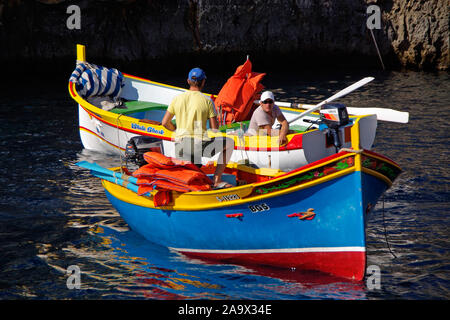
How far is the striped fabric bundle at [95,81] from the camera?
1416cm

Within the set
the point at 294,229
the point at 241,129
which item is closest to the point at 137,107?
the point at 241,129

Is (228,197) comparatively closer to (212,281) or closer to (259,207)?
(259,207)

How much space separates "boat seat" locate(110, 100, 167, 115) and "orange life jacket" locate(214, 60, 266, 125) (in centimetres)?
259

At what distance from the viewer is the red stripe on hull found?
23.7 feet

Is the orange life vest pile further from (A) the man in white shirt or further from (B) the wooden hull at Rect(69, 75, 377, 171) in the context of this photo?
(A) the man in white shirt

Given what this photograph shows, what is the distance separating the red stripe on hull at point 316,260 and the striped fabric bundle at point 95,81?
7.64 m

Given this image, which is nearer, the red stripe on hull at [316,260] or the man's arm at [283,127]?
the red stripe on hull at [316,260]

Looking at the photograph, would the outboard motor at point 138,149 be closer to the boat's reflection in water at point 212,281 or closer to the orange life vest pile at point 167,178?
the orange life vest pile at point 167,178

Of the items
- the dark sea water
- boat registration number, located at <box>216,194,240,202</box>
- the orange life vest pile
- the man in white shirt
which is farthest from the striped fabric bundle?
boat registration number, located at <box>216,194,240,202</box>

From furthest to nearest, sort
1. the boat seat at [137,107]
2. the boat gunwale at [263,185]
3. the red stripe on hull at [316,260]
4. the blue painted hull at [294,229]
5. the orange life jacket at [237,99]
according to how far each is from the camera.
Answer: the boat seat at [137,107] → the orange life jacket at [237,99] → the red stripe on hull at [316,260] → the blue painted hull at [294,229] → the boat gunwale at [263,185]

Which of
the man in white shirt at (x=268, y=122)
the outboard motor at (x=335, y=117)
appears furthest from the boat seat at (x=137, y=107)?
the outboard motor at (x=335, y=117)

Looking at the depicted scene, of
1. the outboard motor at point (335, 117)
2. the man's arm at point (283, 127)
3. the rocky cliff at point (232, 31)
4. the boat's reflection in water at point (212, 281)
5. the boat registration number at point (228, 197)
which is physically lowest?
the boat's reflection in water at point (212, 281)

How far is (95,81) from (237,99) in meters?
4.27
